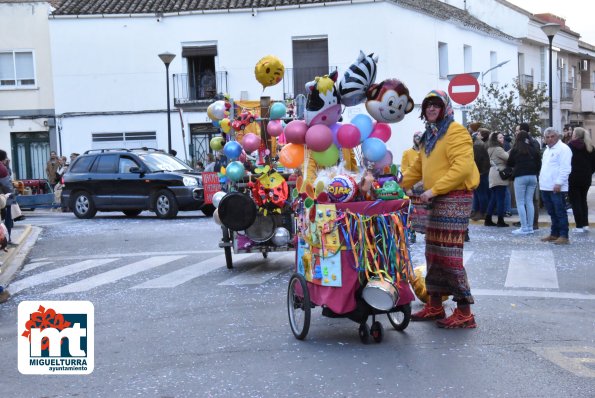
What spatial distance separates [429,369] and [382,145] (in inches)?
87.9

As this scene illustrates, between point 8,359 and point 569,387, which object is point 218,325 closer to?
point 8,359

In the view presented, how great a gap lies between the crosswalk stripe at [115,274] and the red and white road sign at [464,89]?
6.24 meters

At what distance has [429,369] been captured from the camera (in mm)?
5809

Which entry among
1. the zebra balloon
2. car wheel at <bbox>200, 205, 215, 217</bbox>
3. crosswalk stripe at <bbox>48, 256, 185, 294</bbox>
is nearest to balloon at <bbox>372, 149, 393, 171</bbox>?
the zebra balloon

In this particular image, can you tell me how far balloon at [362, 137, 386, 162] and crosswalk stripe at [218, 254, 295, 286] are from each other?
317cm

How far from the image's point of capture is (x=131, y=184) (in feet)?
65.0

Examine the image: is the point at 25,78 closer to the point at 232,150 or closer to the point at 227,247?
the point at 227,247

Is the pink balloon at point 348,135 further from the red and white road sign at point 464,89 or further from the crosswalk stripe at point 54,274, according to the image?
the red and white road sign at point 464,89

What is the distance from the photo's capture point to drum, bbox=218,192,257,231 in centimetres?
995

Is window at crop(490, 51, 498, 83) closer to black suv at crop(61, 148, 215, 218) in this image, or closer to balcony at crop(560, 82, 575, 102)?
balcony at crop(560, 82, 575, 102)

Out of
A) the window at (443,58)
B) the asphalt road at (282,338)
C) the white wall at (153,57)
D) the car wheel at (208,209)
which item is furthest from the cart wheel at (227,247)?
the window at (443,58)

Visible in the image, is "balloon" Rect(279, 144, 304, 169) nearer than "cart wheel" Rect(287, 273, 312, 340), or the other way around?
"cart wheel" Rect(287, 273, 312, 340)

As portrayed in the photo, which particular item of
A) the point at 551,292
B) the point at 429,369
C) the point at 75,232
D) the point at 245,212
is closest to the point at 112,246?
the point at 75,232

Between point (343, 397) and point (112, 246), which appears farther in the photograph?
point (112, 246)
